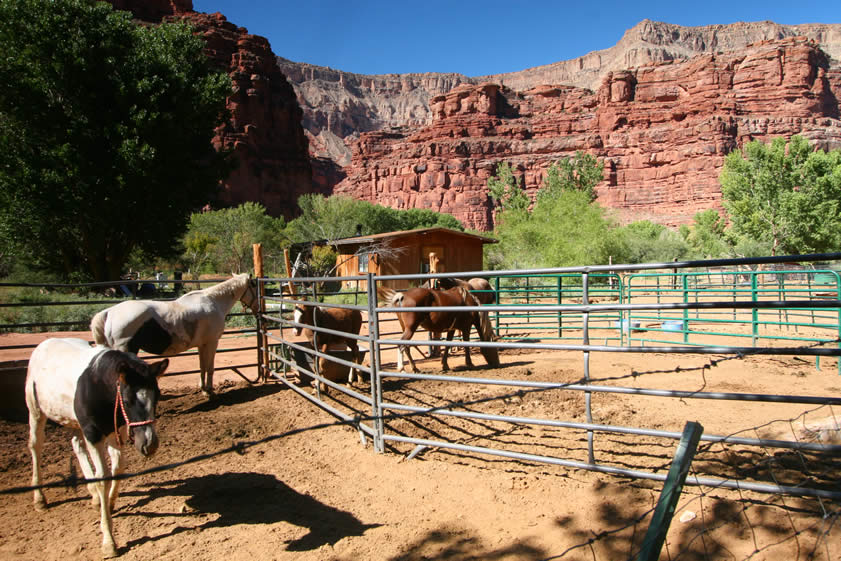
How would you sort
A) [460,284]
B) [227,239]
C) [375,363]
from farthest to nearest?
[227,239], [460,284], [375,363]

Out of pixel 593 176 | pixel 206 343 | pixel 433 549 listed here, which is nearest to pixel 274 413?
pixel 206 343

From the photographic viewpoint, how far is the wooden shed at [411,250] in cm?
2405

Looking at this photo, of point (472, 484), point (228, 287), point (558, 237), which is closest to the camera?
point (472, 484)

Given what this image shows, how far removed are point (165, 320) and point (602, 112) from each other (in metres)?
104

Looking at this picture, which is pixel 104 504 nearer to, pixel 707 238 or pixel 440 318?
pixel 440 318

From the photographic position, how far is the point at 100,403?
3092 mm

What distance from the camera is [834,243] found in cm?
3212

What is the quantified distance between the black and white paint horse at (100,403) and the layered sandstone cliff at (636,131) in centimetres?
8609

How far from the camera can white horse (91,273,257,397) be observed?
5320 mm

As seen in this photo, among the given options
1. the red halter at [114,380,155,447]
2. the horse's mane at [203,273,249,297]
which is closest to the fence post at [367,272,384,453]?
the red halter at [114,380,155,447]

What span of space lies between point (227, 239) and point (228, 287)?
113 feet

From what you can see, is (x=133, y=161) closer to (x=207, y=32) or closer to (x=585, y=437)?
(x=585, y=437)

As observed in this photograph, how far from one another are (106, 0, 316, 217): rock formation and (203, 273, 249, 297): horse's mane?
6278 cm

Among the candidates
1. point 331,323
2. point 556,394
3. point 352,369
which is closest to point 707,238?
point 556,394
